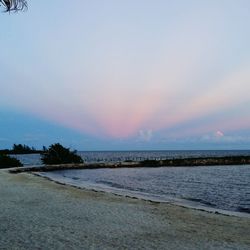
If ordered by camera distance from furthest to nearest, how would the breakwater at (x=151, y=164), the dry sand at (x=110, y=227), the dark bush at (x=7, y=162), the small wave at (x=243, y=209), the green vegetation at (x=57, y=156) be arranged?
1. the green vegetation at (x=57, y=156)
2. the breakwater at (x=151, y=164)
3. the dark bush at (x=7, y=162)
4. the small wave at (x=243, y=209)
5. the dry sand at (x=110, y=227)

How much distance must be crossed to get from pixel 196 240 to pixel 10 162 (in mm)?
57245

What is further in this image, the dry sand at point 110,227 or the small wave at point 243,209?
the small wave at point 243,209

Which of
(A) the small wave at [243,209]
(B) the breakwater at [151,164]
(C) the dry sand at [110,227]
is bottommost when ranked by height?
(A) the small wave at [243,209]

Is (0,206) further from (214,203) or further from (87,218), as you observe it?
(214,203)

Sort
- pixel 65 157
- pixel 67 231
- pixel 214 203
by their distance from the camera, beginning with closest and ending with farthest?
pixel 67 231, pixel 214 203, pixel 65 157

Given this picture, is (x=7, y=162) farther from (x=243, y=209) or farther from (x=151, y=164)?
(x=243, y=209)

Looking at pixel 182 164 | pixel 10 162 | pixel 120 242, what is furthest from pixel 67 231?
pixel 182 164

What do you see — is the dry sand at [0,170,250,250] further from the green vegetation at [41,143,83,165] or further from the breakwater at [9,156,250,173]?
the green vegetation at [41,143,83,165]

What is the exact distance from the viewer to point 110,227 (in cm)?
1325

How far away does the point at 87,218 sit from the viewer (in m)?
Answer: 15.0

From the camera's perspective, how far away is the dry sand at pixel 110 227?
35.3 feet

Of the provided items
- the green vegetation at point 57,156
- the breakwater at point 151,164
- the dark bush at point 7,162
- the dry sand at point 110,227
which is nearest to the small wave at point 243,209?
the dry sand at point 110,227

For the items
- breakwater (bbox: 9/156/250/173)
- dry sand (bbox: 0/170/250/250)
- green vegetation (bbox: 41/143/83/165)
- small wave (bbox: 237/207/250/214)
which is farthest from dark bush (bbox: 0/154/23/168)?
small wave (bbox: 237/207/250/214)

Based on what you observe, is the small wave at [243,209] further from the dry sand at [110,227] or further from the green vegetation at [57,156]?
the green vegetation at [57,156]
